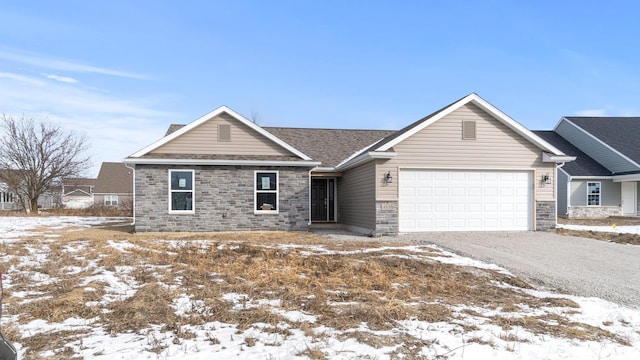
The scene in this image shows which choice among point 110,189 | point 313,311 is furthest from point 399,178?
point 110,189

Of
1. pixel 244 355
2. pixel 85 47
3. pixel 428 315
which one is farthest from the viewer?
pixel 85 47

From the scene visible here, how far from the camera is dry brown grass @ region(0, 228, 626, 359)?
17.0 feet

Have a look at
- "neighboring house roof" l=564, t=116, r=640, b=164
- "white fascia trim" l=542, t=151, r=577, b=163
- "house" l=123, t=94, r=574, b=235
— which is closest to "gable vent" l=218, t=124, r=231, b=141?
"house" l=123, t=94, r=574, b=235

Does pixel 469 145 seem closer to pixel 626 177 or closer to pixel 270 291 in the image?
pixel 270 291

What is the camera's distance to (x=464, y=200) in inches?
596

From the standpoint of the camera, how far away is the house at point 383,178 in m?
14.9

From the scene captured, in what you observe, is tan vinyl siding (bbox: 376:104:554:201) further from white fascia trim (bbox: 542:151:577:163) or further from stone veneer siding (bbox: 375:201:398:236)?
stone veneer siding (bbox: 375:201:398:236)

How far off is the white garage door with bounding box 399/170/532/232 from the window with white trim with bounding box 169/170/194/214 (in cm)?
753

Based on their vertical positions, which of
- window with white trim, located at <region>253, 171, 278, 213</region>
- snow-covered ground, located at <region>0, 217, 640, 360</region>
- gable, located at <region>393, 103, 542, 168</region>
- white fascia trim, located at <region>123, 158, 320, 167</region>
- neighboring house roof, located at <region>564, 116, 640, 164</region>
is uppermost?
neighboring house roof, located at <region>564, 116, 640, 164</region>

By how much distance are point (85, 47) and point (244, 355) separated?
1346cm

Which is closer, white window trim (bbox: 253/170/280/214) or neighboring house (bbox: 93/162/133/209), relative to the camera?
white window trim (bbox: 253/170/280/214)

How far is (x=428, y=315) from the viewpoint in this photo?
5574 mm

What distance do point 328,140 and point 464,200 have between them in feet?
29.7

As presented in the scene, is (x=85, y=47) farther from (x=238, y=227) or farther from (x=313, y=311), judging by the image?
(x=313, y=311)
